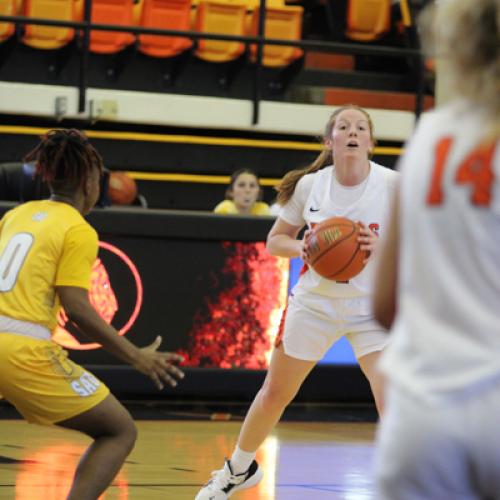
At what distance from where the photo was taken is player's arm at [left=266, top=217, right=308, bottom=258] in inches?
217

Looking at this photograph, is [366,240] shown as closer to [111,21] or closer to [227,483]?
[227,483]

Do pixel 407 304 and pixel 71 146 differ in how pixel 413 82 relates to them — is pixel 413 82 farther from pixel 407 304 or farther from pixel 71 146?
Result: pixel 407 304

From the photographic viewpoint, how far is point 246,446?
17.7 ft

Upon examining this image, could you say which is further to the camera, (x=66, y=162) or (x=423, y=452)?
(x=66, y=162)

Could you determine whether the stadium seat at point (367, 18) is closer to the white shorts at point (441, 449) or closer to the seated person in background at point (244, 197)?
the seated person in background at point (244, 197)

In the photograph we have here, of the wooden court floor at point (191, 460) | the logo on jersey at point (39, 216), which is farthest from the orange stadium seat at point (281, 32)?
the logo on jersey at point (39, 216)

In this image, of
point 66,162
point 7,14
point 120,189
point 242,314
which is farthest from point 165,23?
point 66,162

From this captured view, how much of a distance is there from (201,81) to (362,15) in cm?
216

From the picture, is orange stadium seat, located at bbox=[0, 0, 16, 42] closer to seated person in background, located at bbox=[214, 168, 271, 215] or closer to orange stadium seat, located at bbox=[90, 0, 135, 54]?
orange stadium seat, located at bbox=[90, 0, 135, 54]

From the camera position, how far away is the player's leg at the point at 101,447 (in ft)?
13.4

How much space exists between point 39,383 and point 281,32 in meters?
9.81

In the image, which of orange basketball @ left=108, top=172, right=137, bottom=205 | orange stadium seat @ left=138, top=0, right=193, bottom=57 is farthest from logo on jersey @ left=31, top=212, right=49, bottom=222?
orange stadium seat @ left=138, top=0, right=193, bottom=57

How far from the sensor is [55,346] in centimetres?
414

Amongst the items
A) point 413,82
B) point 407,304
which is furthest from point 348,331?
point 413,82
